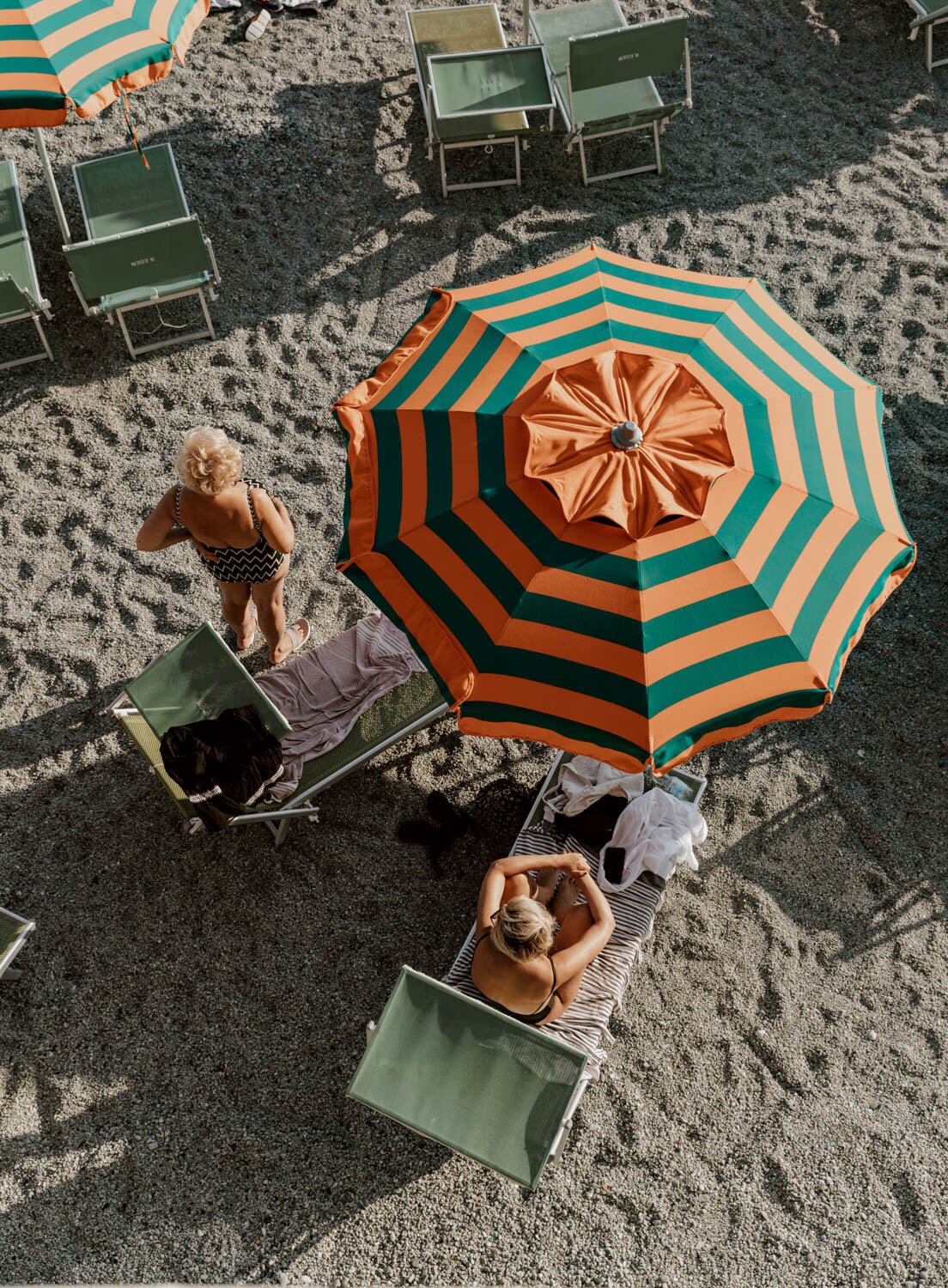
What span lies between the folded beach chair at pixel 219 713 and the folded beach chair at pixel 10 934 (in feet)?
2.91

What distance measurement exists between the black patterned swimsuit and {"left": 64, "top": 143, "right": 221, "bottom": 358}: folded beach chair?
260 cm

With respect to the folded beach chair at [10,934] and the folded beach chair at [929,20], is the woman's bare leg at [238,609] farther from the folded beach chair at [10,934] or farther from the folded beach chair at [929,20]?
the folded beach chair at [929,20]

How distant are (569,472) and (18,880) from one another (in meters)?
3.63

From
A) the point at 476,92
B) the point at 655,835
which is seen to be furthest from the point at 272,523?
the point at 476,92

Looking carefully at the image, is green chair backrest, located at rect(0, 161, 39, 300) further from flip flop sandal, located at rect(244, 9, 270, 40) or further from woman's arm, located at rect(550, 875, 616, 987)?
woman's arm, located at rect(550, 875, 616, 987)

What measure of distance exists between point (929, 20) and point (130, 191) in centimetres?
699

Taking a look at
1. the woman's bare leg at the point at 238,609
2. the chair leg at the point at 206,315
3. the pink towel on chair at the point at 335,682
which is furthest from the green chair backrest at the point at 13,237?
the pink towel on chair at the point at 335,682

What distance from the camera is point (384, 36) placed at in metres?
8.65

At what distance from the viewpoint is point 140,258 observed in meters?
6.35

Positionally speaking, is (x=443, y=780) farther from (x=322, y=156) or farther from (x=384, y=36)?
(x=384, y=36)

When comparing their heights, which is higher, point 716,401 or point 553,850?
point 716,401

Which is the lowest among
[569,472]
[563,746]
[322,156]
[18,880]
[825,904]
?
[825,904]

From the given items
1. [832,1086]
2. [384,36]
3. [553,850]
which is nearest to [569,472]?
[553,850]

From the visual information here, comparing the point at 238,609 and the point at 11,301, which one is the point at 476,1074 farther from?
the point at 11,301
